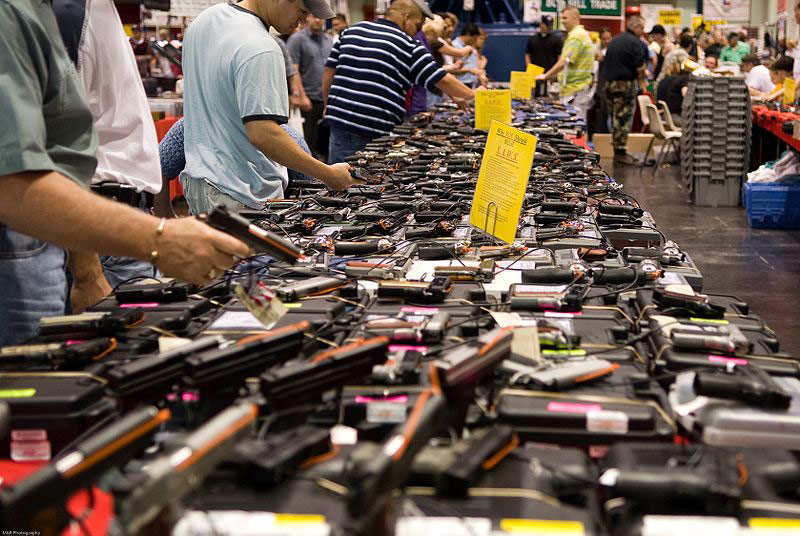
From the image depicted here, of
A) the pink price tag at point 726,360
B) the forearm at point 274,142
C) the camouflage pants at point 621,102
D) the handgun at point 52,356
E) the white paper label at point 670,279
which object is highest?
the forearm at point 274,142

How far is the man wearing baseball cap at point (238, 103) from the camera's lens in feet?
10.8

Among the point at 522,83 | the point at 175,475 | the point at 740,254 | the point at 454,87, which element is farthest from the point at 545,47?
the point at 175,475

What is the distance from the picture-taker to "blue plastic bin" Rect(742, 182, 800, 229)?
7.80 meters

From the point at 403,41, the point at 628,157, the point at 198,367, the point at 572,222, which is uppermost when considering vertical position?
the point at 403,41

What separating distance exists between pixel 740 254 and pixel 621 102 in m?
6.00

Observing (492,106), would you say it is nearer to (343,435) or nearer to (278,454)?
(343,435)

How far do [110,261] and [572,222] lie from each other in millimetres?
1643

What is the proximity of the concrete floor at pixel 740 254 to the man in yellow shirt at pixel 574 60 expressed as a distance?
9.54ft

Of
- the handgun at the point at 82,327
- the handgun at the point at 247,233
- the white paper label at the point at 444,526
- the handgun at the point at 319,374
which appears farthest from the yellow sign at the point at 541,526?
the handgun at the point at 82,327

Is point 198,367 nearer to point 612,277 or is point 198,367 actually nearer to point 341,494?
point 341,494

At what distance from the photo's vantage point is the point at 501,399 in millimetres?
1492

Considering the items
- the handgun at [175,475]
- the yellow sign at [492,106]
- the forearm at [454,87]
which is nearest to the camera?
the handgun at [175,475]

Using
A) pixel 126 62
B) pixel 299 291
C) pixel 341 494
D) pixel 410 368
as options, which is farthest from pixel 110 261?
pixel 341 494

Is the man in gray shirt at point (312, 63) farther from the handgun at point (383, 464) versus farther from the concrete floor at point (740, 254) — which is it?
the handgun at point (383, 464)
